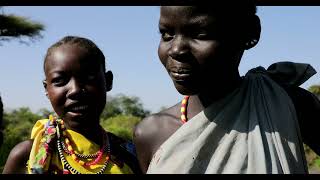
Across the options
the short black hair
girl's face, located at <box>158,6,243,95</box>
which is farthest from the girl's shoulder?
girl's face, located at <box>158,6,243,95</box>

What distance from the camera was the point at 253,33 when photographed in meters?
1.71

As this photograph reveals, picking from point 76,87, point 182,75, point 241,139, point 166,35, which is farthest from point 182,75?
point 76,87

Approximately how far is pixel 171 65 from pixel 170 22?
0.47 feet

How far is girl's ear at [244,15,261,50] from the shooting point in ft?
5.55

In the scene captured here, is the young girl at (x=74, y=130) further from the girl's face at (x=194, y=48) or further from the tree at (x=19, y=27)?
the tree at (x=19, y=27)

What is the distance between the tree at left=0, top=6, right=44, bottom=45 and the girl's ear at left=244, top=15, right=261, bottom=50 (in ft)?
55.4

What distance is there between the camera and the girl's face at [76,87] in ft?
6.81

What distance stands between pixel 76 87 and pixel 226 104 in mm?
718

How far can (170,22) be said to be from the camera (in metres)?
1.58

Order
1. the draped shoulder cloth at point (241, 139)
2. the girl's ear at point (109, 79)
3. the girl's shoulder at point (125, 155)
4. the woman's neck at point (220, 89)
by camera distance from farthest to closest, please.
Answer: the girl's ear at point (109, 79) < the girl's shoulder at point (125, 155) < the woman's neck at point (220, 89) < the draped shoulder cloth at point (241, 139)

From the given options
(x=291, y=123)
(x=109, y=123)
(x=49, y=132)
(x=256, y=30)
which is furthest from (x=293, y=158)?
(x=109, y=123)

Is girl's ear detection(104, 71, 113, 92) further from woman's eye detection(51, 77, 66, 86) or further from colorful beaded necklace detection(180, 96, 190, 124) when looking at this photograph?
colorful beaded necklace detection(180, 96, 190, 124)

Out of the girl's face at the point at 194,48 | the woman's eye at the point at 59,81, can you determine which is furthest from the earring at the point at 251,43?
the woman's eye at the point at 59,81
